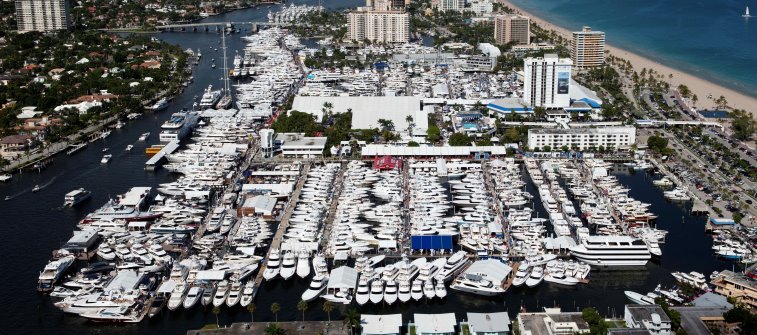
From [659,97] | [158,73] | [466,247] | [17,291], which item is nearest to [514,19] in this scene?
[659,97]

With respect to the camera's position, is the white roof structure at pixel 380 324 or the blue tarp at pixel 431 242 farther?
the blue tarp at pixel 431 242

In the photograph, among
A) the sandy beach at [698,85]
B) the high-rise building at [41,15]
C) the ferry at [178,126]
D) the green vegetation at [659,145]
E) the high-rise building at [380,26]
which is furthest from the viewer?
the high-rise building at [41,15]

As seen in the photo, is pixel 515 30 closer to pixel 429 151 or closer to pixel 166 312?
pixel 429 151

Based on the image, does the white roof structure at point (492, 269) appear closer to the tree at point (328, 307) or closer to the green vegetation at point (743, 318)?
the tree at point (328, 307)

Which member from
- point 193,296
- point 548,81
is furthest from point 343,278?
point 548,81

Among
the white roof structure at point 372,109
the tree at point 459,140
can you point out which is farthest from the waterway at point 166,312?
the white roof structure at point 372,109

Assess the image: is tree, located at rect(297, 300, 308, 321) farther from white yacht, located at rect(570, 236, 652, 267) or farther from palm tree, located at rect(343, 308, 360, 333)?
white yacht, located at rect(570, 236, 652, 267)

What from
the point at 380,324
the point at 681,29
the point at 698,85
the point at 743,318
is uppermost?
the point at 681,29

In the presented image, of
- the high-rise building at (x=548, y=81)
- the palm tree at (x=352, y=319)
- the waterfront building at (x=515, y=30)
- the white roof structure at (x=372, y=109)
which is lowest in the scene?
the palm tree at (x=352, y=319)
